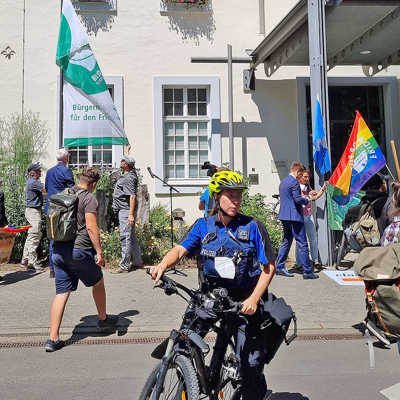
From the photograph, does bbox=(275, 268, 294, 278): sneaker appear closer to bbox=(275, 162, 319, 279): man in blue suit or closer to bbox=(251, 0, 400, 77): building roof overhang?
bbox=(275, 162, 319, 279): man in blue suit

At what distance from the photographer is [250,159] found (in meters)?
12.6

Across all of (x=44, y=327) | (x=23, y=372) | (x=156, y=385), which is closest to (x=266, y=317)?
(x=156, y=385)

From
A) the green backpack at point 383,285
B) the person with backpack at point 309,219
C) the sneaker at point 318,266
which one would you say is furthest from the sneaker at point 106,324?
the sneaker at point 318,266

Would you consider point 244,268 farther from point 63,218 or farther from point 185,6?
point 185,6

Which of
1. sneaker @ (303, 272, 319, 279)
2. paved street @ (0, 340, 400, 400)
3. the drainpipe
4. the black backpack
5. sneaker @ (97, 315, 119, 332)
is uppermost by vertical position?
the drainpipe

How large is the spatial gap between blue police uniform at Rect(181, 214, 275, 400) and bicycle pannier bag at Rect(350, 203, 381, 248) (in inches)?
142

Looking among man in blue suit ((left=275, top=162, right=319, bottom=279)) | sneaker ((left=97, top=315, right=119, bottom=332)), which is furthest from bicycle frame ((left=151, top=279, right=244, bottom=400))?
man in blue suit ((left=275, top=162, right=319, bottom=279))

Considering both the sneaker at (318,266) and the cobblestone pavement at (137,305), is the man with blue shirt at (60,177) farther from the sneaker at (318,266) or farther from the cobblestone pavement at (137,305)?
the sneaker at (318,266)

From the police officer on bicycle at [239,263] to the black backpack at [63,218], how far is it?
2.16 meters

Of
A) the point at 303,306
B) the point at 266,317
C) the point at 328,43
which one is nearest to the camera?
the point at 266,317

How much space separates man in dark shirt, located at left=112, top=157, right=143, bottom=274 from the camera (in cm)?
865

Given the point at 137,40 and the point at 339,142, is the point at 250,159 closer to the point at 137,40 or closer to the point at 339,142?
the point at 339,142

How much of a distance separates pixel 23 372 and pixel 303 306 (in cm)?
368

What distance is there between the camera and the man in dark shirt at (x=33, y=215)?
8930 millimetres
